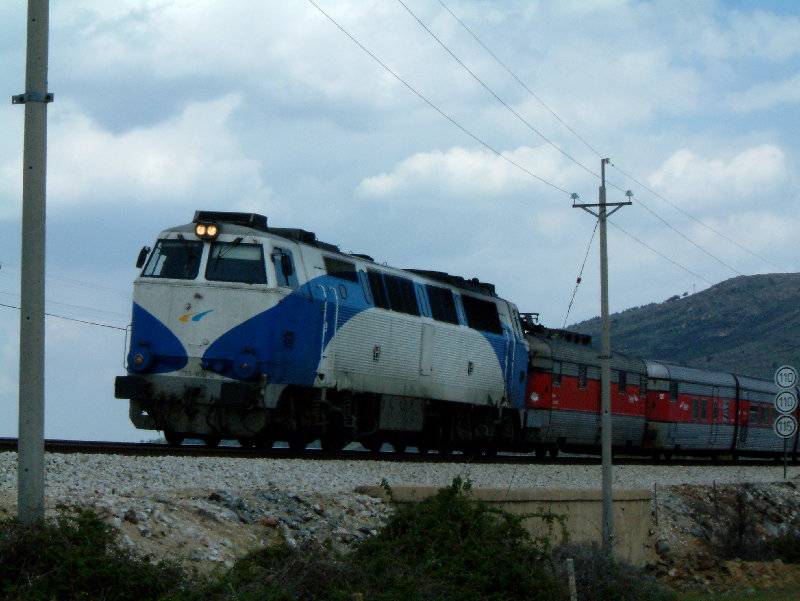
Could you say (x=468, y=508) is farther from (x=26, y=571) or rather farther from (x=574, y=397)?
(x=574, y=397)

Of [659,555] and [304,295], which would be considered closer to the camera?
[304,295]

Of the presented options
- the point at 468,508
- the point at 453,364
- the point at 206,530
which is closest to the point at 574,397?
the point at 453,364

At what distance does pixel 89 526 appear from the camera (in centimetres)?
1003

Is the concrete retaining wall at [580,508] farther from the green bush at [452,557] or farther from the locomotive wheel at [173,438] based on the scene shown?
the locomotive wheel at [173,438]

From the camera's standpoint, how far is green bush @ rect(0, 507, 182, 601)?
939 centimetres

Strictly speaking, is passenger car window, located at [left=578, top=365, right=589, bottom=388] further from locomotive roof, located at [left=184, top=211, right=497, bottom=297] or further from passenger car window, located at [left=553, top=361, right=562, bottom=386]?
locomotive roof, located at [left=184, top=211, right=497, bottom=297]

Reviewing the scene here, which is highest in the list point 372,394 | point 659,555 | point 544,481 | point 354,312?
point 354,312

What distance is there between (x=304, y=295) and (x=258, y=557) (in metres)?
9.84

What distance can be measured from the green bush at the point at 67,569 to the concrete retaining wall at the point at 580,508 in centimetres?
553

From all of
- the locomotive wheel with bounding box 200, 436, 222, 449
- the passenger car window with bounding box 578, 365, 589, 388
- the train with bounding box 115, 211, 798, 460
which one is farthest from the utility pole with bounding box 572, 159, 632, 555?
the passenger car window with bounding box 578, 365, 589, 388

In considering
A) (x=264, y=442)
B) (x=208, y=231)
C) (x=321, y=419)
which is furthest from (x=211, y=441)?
(x=208, y=231)

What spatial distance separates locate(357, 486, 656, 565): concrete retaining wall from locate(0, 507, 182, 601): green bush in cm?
553

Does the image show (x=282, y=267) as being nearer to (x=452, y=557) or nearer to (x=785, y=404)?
(x=452, y=557)

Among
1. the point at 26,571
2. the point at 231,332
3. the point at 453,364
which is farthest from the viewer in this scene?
the point at 453,364
